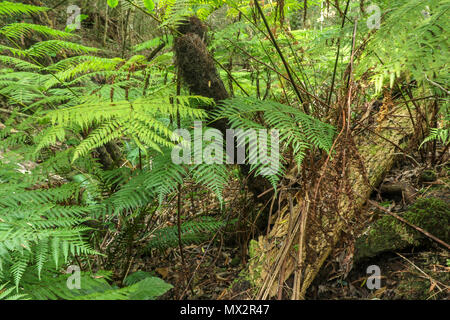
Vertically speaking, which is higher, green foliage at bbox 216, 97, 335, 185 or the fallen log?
green foliage at bbox 216, 97, 335, 185

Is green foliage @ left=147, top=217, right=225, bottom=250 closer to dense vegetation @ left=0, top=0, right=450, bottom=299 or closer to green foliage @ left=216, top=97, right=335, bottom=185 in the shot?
dense vegetation @ left=0, top=0, right=450, bottom=299

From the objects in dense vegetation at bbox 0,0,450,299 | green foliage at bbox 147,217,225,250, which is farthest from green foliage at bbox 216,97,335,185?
green foliage at bbox 147,217,225,250

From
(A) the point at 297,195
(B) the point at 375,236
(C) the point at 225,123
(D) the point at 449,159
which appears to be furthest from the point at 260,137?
(D) the point at 449,159

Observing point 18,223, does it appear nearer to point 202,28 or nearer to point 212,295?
point 212,295

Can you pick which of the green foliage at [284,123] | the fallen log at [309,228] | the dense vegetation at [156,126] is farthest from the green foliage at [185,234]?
the green foliage at [284,123]

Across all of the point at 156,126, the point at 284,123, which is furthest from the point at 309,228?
the point at 156,126

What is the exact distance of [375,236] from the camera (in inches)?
67.7

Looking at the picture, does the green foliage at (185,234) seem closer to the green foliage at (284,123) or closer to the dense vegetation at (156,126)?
the dense vegetation at (156,126)

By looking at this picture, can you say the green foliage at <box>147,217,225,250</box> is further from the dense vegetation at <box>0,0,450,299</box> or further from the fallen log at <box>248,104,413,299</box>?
the fallen log at <box>248,104,413,299</box>

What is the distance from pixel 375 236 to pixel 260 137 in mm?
948

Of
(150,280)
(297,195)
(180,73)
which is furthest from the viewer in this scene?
(297,195)

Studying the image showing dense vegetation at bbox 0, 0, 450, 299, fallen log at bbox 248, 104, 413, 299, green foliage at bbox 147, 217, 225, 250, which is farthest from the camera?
green foliage at bbox 147, 217, 225, 250

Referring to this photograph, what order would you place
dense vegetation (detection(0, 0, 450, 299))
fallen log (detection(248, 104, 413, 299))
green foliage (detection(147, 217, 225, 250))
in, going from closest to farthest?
1. dense vegetation (detection(0, 0, 450, 299))
2. fallen log (detection(248, 104, 413, 299))
3. green foliage (detection(147, 217, 225, 250))

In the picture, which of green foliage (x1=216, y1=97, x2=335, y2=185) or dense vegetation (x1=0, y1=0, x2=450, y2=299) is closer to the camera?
dense vegetation (x1=0, y1=0, x2=450, y2=299)
